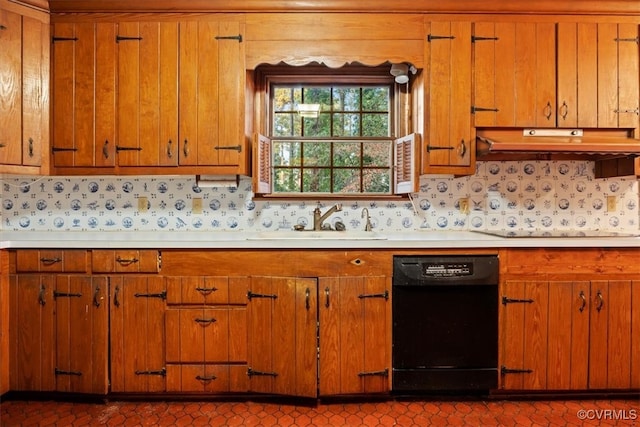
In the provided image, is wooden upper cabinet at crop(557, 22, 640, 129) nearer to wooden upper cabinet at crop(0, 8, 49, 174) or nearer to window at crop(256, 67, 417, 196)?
window at crop(256, 67, 417, 196)

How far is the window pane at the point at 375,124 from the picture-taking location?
8.64 ft

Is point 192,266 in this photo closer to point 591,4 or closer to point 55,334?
point 55,334

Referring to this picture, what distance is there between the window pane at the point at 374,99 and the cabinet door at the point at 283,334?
1.36 meters

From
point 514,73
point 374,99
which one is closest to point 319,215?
point 374,99

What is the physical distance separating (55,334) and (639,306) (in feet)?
10.1

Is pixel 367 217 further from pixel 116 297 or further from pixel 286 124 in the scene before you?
pixel 116 297

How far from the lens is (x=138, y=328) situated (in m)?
1.96

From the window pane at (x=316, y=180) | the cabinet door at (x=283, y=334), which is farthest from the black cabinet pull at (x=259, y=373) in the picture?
the window pane at (x=316, y=180)

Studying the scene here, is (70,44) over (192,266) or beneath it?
over

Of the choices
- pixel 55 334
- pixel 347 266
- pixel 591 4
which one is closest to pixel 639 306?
pixel 347 266

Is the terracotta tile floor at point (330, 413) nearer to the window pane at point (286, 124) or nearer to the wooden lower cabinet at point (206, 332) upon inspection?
the wooden lower cabinet at point (206, 332)

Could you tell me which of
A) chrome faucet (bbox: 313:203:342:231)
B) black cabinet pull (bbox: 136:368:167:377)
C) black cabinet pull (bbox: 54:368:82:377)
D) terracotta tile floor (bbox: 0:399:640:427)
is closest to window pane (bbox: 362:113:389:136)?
chrome faucet (bbox: 313:203:342:231)

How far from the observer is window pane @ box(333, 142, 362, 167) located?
8.66ft

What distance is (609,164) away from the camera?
2.43 metres
